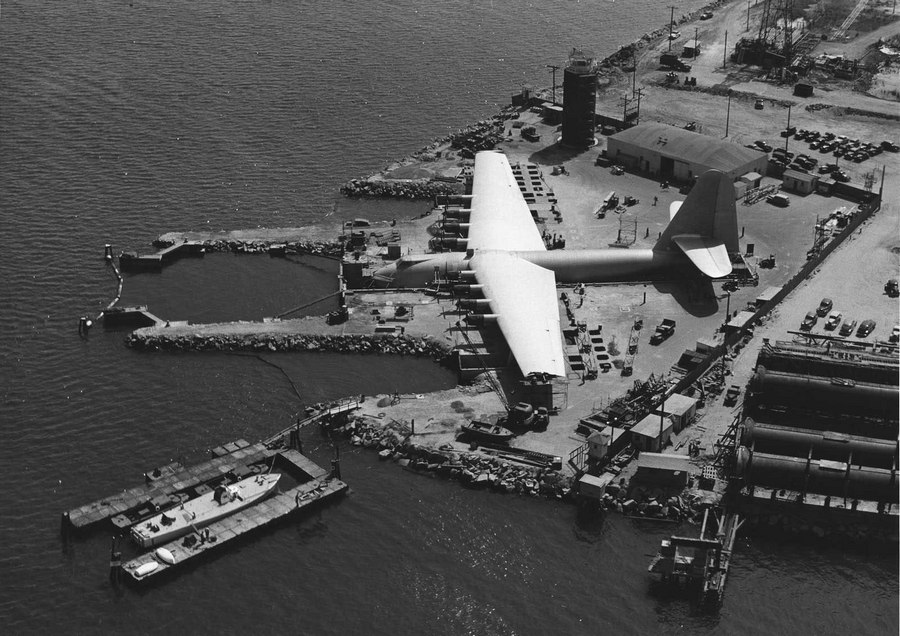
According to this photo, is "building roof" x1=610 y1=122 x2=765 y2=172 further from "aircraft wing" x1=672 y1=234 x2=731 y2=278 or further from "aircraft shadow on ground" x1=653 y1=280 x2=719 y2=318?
"aircraft shadow on ground" x1=653 y1=280 x2=719 y2=318

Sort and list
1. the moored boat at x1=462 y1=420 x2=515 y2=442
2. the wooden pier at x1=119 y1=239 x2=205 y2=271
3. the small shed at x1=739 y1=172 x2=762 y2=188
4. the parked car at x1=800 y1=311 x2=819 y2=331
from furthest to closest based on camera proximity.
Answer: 1. the small shed at x1=739 y1=172 x2=762 y2=188
2. the wooden pier at x1=119 y1=239 x2=205 y2=271
3. the parked car at x1=800 y1=311 x2=819 y2=331
4. the moored boat at x1=462 y1=420 x2=515 y2=442

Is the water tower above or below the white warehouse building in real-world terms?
above

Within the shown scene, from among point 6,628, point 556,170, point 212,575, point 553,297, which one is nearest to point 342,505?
point 212,575

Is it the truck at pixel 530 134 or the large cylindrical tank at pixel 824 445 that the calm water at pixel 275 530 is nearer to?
the large cylindrical tank at pixel 824 445

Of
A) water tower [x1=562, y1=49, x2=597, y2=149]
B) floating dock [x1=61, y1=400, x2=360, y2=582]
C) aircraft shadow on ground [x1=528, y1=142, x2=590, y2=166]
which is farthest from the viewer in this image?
aircraft shadow on ground [x1=528, y1=142, x2=590, y2=166]


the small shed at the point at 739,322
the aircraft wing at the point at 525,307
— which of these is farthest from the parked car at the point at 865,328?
the aircraft wing at the point at 525,307

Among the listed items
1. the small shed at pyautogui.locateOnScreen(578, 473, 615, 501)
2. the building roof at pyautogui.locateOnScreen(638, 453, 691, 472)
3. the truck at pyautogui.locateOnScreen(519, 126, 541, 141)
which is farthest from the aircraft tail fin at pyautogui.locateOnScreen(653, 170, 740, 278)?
the truck at pyautogui.locateOnScreen(519, 126, 541, 141)
